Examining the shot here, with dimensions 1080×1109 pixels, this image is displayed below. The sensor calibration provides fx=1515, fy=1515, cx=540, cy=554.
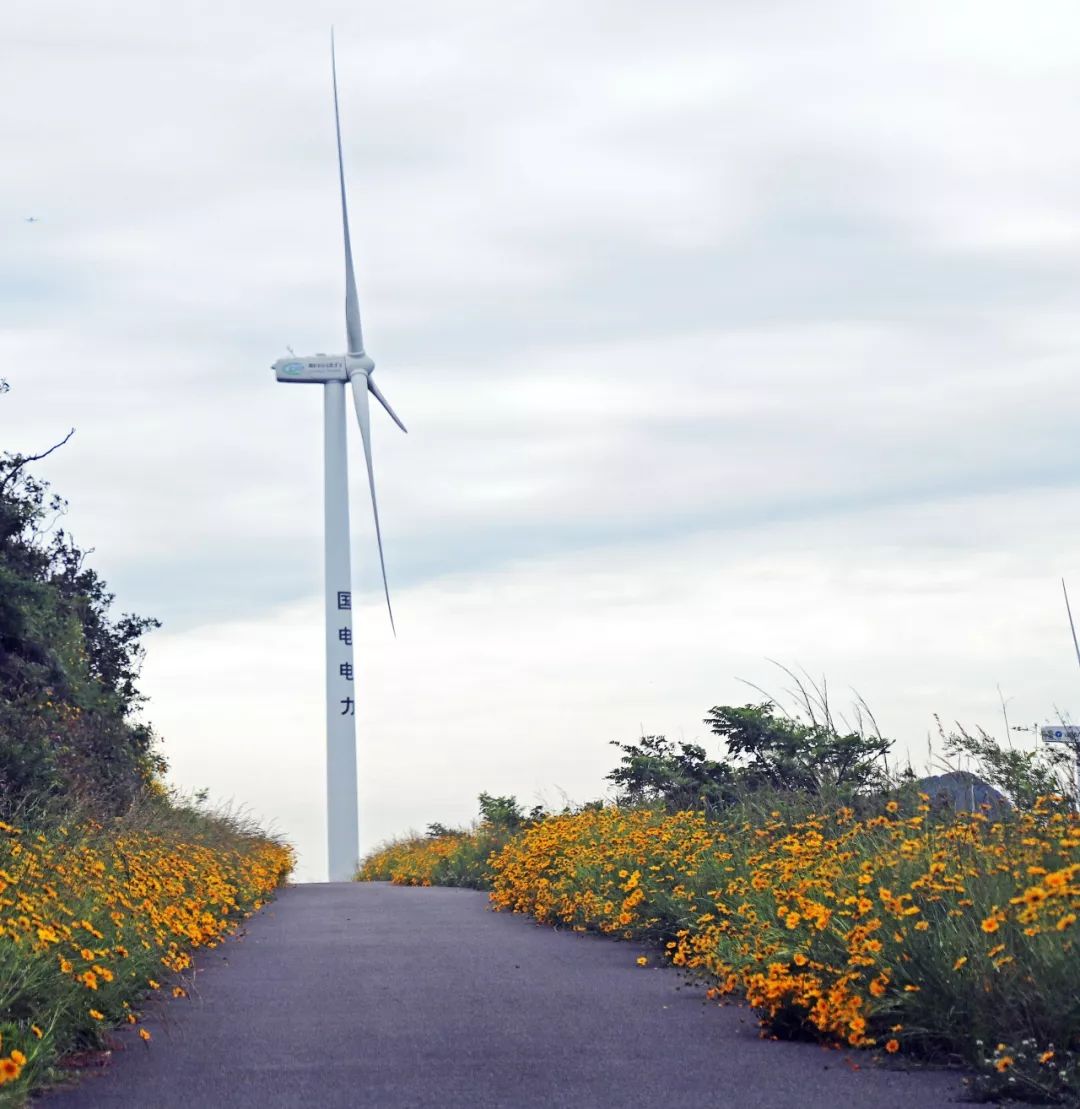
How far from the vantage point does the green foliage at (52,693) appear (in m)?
16.2

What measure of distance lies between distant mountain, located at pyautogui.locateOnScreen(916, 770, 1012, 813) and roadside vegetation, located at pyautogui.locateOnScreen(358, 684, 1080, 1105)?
0.03 metres

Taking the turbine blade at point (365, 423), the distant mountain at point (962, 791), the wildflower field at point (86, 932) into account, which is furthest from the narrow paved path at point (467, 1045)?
the turbine blade at point (365, 423)

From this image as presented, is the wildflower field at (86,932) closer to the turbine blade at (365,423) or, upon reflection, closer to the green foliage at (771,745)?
the green foliage at (771,745)

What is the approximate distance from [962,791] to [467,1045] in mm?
4880

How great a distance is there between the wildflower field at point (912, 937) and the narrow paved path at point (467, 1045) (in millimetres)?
261

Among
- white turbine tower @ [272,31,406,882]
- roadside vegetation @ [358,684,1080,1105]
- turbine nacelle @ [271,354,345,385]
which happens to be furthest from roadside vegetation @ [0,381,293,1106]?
turbine nacelle @ [271,354,345,385]

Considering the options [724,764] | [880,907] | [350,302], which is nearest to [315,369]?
[350,302]

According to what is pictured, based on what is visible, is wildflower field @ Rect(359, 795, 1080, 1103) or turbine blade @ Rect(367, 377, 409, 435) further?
turbine blade @ Rect(367, 377, 409, 435)

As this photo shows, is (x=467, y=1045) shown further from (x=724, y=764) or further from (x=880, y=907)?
(x=724, y=764)

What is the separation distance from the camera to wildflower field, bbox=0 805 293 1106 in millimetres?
6465

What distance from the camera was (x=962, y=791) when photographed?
1077 centimetres

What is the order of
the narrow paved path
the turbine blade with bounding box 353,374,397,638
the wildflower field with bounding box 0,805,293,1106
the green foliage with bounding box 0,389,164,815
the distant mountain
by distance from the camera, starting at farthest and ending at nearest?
the turbine blade with bounding box 353,374,397,638
the green foliage with bounding box 0,389,164,815
the distant mountain
the wildflower field with bounding box 0,805,293,1106
the narrow paved path

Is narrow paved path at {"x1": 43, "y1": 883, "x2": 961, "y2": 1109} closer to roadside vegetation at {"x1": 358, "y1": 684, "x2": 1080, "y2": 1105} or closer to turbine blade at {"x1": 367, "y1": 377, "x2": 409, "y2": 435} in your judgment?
roadside vegetation at {"x1": 358, "y1": 684, "x2": 1080, "y2": 1105}

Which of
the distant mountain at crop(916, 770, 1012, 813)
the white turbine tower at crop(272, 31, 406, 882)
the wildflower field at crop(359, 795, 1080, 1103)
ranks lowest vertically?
the wildflower field at crop(359, 795, 1080, 1103)
